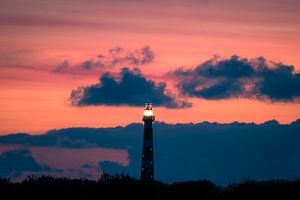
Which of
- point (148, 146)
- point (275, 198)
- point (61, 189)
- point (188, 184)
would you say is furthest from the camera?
point (148, 146)

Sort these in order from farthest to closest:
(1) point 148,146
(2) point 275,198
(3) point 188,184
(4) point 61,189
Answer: (1) point 148,146 < (3) point 188,184 < (4) point 61,189 < (2) point 275,198

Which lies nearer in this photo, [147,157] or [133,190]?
[133,190]

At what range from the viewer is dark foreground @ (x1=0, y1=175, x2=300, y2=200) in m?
35.7

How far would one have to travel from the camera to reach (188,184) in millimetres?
40000

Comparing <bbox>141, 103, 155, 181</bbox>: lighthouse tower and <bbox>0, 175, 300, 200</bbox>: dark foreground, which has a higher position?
<bbox>141, 103, 155, 181</bbox>: lighthouse tower

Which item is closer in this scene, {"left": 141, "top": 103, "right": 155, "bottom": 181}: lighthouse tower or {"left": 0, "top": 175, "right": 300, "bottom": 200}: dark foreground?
{"left": 0, "top": 175, "right": 300, "bottom": 200}: dark foreground

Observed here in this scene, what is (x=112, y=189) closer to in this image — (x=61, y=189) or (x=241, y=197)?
(x=61, y=189)

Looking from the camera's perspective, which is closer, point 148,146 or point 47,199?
point 47,199

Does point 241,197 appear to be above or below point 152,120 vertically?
below

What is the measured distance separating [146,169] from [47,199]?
90.9 ft

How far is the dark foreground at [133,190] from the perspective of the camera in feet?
117

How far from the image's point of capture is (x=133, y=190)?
36.5 m

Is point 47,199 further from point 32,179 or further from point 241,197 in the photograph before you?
point 241,197

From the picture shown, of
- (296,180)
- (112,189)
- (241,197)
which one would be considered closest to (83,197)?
(112,189)
